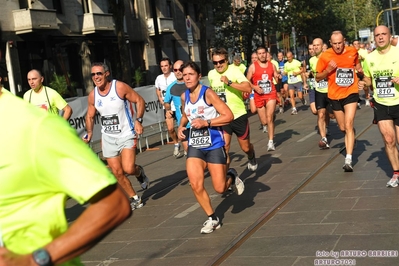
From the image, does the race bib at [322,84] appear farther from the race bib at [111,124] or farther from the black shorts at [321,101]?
the race bib at [111,124]

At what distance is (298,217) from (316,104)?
20.0ft

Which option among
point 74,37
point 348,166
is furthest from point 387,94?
point 74,37

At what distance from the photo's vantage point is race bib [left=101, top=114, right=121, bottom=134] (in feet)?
28.6

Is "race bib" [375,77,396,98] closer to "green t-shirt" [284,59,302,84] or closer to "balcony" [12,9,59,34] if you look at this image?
"green t-shirt" [284,59,302,84]

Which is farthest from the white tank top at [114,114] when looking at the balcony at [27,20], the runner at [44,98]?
the balcony at [27,20]

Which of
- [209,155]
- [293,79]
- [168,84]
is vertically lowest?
[209,155]

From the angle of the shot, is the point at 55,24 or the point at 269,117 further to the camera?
the point at 55,24

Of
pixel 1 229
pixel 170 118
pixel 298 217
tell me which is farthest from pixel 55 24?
pixel 1 229

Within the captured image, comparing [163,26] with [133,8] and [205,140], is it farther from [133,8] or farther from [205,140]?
[205,140]

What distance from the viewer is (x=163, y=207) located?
8.48 m

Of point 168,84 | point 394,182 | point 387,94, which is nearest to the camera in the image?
point 394,182

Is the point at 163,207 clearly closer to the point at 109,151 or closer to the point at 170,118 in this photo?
the point at 109,151

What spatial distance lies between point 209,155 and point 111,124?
2084mm

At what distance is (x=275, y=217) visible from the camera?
711cm
